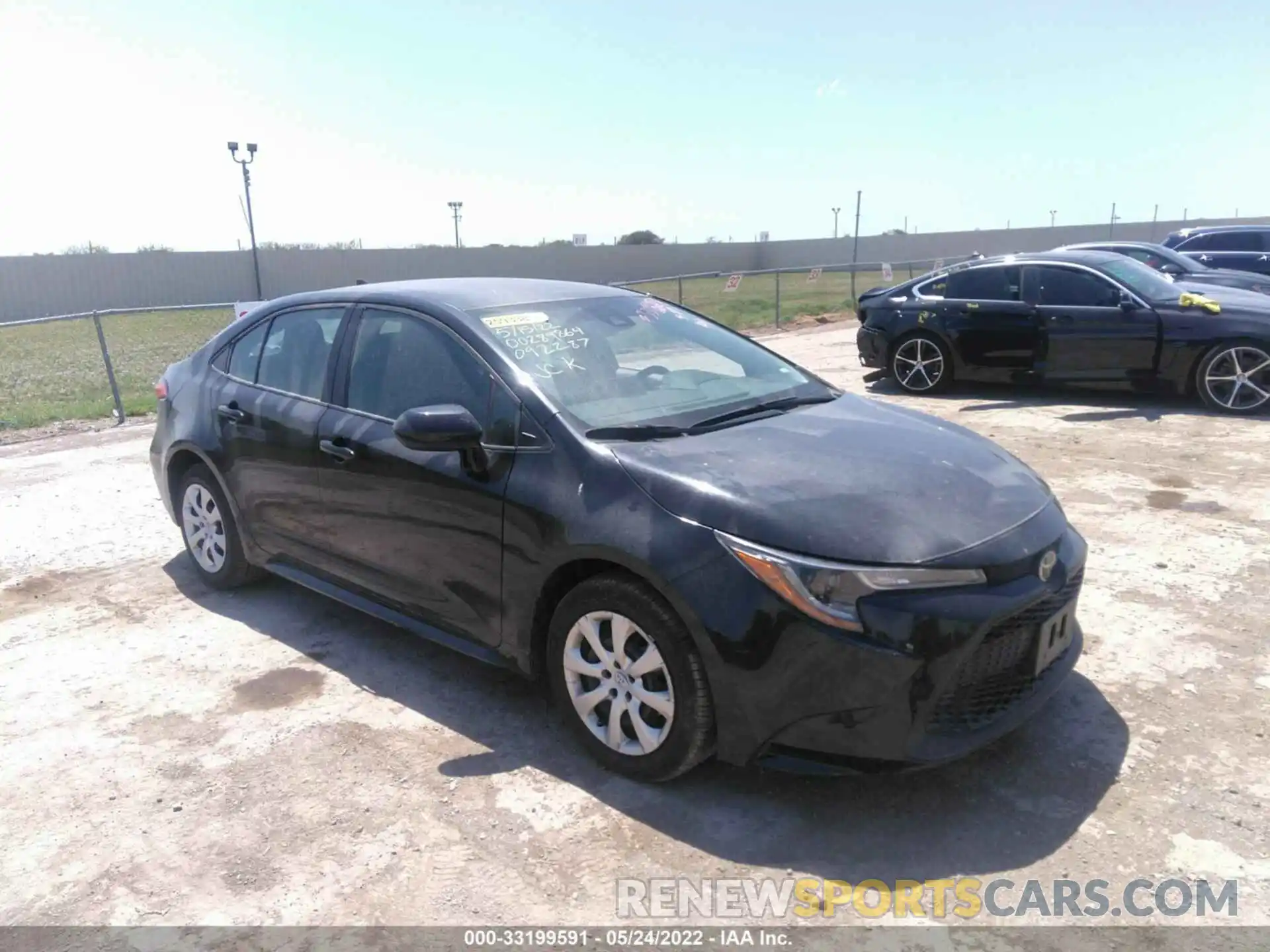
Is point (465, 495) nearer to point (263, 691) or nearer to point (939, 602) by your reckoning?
point (263, 691)

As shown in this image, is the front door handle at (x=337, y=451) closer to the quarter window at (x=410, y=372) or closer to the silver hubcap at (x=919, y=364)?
the quarter window at (x=410, y=372)

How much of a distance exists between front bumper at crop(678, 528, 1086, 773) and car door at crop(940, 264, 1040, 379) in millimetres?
7414

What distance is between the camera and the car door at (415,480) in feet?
11.6

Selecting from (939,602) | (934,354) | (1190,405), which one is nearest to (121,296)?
(934,354)

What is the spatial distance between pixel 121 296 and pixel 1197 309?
3568 centimetres

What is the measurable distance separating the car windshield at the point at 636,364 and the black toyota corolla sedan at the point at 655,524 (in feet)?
0.05

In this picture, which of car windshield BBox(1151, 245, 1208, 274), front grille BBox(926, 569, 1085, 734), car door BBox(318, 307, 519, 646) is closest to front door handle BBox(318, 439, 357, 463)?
car door BBox(318, 307, 519, 646)

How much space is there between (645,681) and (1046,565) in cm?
134

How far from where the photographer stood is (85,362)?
17781 millimetres

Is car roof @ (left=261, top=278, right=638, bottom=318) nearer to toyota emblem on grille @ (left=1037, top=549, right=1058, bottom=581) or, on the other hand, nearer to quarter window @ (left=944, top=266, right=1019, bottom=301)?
toyota emblem on grille @ (left=1037, top=549, right=1058, bottom=581)

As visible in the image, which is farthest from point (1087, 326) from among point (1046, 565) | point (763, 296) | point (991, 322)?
point (763, 296)

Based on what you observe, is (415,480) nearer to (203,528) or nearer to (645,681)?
(645,681)

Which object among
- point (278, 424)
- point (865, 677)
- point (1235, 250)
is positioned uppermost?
point (1235, 250)

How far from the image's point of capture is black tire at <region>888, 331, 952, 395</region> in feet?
33.3
